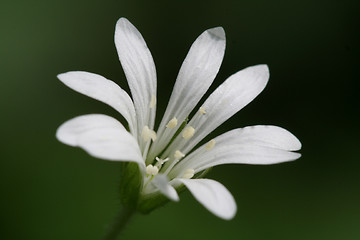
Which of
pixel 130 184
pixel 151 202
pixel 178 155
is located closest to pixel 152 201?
pixel 151 202

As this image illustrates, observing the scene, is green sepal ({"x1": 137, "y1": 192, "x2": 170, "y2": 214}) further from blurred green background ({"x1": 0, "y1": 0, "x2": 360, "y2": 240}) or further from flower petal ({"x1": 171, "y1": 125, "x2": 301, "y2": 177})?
blurred green background ({"x1": 0, "y1": 0, "x2": 360, "y2": 240})

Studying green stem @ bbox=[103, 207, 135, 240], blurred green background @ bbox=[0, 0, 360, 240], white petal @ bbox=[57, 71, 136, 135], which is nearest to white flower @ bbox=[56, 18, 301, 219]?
white petal @ bbox=[57, 71, 136, 135]

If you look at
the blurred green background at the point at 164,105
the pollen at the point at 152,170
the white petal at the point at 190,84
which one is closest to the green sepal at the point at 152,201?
the pollen at the point at 152,170

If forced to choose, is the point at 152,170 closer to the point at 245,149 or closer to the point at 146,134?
the point at 146,134

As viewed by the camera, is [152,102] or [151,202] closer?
[151,202]
